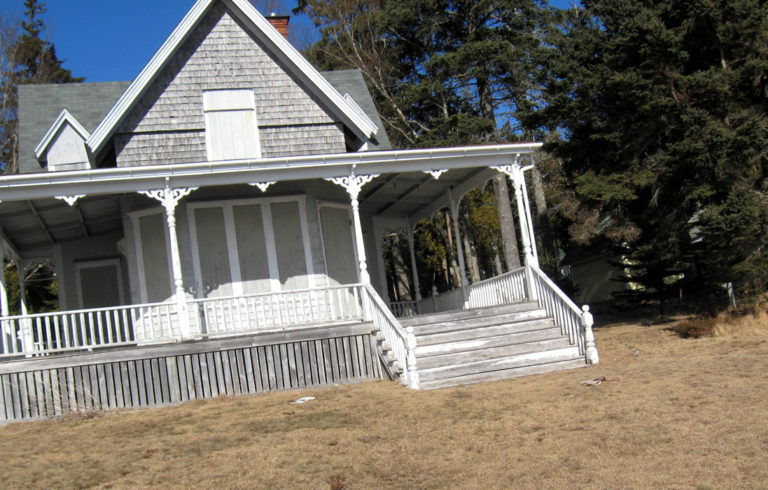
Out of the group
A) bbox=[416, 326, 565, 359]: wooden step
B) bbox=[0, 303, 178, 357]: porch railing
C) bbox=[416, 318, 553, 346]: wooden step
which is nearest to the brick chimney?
bbox=[0, 303, 178, 357]: porch railing

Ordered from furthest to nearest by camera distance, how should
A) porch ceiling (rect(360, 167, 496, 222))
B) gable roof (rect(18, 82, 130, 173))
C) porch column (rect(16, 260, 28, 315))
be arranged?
1. gable roof (rect(18, 82, 130, 173))
2. porch column (rect(16, 260, 28, 315))
3. porch ceiling (rect(360, 167, 496, 222))

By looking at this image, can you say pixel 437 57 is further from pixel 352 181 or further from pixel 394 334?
pixel 394 334

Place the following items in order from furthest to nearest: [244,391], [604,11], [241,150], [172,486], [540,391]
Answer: [604,11] → [241,150] → [244,391] → [540,391] → [172,486]

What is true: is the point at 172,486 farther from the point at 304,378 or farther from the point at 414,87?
the point at 414,87

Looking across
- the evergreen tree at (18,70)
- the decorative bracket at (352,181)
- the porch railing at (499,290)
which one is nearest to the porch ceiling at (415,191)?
the decorative bracket at (352,181)

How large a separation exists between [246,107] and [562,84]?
326 inches

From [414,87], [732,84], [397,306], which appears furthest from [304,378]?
[414,87]

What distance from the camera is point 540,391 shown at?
33.9ft

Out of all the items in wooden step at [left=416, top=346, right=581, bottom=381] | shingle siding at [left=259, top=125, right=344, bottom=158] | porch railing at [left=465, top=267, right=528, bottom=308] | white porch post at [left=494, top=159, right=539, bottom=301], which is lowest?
wooden step at [left=416, top=346, right=581, bottom=381]

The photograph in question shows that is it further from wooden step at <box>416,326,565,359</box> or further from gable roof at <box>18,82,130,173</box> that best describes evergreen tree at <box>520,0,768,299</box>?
gable roof at <box>18,82,130,173</box>

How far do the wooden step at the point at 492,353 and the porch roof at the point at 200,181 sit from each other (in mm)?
3919

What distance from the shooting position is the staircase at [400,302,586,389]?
11.9 metres

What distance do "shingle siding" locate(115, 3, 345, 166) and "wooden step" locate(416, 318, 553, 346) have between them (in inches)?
205

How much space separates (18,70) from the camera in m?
36.5
